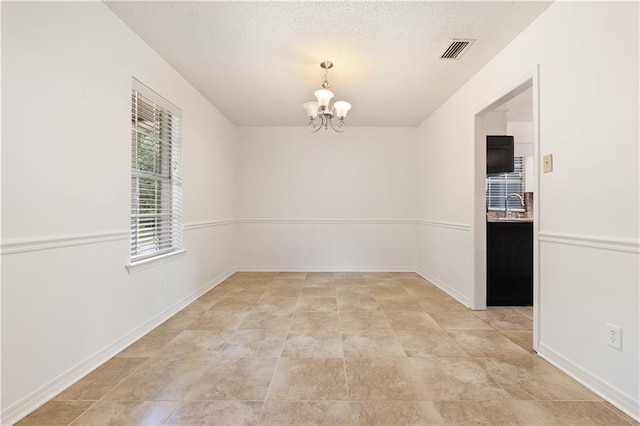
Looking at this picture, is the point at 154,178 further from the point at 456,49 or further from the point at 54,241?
the point at 456,49

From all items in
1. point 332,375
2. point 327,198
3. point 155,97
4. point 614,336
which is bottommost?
point 332,375

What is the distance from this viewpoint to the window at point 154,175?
241 centimetres

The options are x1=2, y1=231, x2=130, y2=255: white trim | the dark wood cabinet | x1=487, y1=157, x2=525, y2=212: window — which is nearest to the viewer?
x1=2, y1=231, x2=130, y2=255: white trim

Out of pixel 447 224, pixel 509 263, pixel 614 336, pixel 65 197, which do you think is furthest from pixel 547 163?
pixel 65 197

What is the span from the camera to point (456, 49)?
2.49m

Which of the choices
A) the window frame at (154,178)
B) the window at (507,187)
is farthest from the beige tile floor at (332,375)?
the window at (507,187)

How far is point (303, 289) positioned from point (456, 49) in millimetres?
3195

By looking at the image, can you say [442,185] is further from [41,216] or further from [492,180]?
[41,216]

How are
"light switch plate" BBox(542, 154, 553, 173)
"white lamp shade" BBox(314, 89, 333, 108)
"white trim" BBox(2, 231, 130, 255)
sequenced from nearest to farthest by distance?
"white trim" BBox(2, 231, 130, 255)
"light switch plate" BBox(542, 154, 553, 173)
"white lamp shade" BBox(314, 89, 333, 108)

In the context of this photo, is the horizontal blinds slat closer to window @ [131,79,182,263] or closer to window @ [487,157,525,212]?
window @ [131,79,182,263]

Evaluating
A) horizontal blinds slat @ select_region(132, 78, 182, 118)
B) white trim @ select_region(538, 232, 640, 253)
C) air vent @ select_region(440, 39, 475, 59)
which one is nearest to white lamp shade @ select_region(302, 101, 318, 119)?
air vent @ select_region(440, 39, 475, 59)

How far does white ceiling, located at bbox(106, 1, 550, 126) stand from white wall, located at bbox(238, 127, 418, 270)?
1339 millimetres

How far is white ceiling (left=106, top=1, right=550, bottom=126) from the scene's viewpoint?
2.00 meters

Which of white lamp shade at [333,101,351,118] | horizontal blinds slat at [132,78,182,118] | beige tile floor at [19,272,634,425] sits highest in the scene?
white lamp shade at [333,101,351,118]
